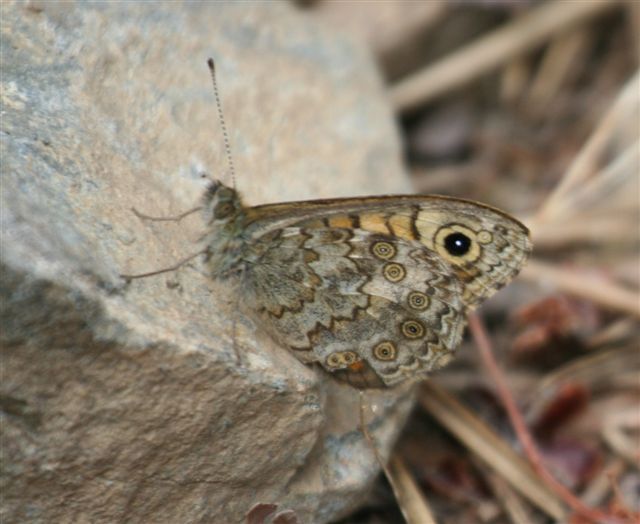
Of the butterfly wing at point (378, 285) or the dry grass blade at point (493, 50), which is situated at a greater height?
the dry grass blade at point (493, 50)

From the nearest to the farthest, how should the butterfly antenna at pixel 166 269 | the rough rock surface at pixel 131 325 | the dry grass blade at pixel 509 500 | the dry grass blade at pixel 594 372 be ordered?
the rough rock surface at pixel 131 325 → the butterfly antenna at pixel 166 269 → the dry grass blade at pixel 509 500 → the dry grass blade at pixel 594 372

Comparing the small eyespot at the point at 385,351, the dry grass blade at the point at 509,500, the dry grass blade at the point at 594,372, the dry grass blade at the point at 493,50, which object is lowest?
the dry grass blade at the point at 509,500

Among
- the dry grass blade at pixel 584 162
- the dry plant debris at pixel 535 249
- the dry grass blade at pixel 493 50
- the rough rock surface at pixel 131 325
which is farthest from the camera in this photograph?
the dry grass blade at pixel 493 50

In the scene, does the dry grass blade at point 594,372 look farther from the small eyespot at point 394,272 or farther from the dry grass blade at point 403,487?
the small eyespot at point 394,272

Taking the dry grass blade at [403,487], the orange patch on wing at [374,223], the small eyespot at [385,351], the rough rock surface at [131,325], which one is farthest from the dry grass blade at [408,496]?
the orange patch on wing at [374,223]

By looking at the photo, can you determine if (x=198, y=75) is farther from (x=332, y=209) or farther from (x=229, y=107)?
(x=332, y=209)

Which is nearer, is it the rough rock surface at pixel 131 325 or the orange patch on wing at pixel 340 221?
the rough rock surface at pixel 131 325

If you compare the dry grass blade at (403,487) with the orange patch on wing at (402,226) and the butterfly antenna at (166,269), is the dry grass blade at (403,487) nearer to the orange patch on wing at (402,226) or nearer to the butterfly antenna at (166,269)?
the orange patch on wing at (402,226)

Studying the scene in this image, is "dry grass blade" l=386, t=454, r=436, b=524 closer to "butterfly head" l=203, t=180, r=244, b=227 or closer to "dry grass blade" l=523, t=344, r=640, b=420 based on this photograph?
"dry grass blade" l=523, t=344, r=640, b=420

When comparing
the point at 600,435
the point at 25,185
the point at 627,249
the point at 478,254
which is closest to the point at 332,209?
the point at 478,254
